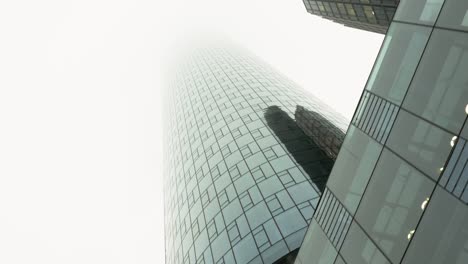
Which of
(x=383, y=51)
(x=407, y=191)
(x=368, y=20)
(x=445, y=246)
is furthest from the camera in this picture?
(x=368, y=20)

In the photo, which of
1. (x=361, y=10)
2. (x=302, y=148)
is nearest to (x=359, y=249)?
(x=302, y=148)

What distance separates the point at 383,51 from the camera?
1525cm

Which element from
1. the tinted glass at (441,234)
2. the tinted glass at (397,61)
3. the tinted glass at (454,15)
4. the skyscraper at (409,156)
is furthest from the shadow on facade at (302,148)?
the tinted glass at (454,15)

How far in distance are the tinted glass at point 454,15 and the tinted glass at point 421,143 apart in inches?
114

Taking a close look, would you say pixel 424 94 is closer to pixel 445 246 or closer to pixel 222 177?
pixel 445 246

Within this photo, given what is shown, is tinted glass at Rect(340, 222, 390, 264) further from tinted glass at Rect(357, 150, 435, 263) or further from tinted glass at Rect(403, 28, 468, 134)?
tinted glass at Rect(403, 28, 468, 134)

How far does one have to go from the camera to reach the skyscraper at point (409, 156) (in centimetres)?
1079

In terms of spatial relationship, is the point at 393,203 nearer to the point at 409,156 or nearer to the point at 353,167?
the point at 409,156

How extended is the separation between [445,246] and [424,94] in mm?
4617

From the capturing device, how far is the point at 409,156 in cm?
1259

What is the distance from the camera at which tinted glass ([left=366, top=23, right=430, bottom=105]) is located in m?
13.3

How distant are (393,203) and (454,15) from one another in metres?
5.91

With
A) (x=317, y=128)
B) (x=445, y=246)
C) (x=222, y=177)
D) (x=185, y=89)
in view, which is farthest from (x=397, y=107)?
(x=185, y=89)

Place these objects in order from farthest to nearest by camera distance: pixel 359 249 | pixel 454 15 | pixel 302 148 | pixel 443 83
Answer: pixel 302 148 → pixel 359 249 → pixel 454 15 → pixel 443 83
